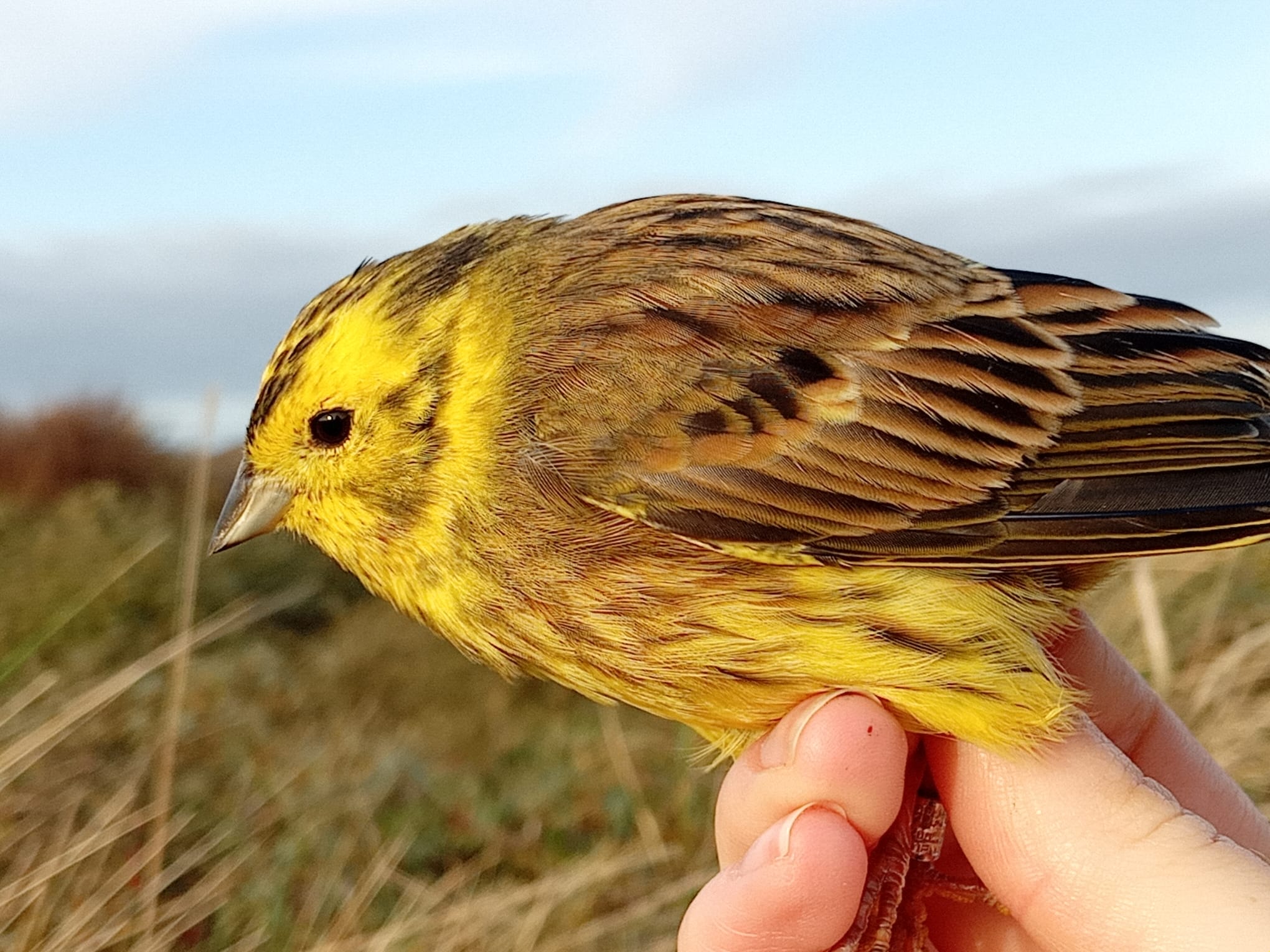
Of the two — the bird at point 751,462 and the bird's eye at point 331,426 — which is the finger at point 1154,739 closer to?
the bird at point 751,462

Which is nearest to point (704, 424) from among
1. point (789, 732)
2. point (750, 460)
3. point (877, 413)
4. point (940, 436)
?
point (750, 460)

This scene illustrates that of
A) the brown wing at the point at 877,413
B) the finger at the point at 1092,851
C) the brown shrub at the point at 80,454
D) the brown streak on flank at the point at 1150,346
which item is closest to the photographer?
the finger at the point at 1092,851

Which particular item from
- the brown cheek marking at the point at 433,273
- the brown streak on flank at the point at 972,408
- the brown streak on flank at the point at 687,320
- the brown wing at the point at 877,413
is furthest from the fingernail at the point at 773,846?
the brown cheek marking at the point at 433,273

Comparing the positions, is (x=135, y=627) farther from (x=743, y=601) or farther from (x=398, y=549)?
(x=743, y=601)

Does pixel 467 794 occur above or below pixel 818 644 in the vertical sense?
below

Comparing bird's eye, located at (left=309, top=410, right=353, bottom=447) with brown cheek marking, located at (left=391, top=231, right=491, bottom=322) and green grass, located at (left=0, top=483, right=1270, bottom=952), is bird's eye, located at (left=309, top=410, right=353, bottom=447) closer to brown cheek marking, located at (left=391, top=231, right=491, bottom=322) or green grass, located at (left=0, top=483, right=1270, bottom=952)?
brown cheek marking, located at (left=391, top=231, right=491, bottom=322)

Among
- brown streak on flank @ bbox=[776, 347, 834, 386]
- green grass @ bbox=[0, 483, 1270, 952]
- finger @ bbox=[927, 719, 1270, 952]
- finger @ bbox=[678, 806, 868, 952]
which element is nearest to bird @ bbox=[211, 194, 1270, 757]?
brown streak on flank @ bbox=[776, 347, 834, 386]

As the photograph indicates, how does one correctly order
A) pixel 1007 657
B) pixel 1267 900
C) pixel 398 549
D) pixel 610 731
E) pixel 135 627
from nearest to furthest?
1. pixel 1267 900
2. pixel 1007 657
3. pixel 398 549
4. pixel 610 731
5. pixel 135 627

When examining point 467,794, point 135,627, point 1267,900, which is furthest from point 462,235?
point 135,627
